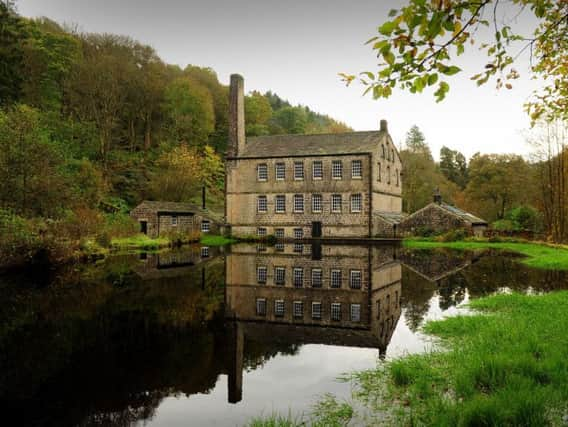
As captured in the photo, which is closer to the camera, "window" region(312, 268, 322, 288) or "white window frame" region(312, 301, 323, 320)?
"white window frame" region(312, 301, 323, 320)

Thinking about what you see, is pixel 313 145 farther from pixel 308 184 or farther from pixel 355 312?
pixel 355 312

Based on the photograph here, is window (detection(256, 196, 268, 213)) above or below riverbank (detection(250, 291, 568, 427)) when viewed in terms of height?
above

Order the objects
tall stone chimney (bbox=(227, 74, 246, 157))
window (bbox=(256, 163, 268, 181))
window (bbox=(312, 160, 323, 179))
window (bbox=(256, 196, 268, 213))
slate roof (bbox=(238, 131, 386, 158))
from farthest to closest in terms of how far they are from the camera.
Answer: tall stone chimney (bbox=(227, 74, 246, 157)), window (bbox=(256, 163, 268, 181)), window (bbox=(256, 196, 268, 213)), window (bbox=(312, 160, 323, 179)), slate roof (bbox=(238, 131, 386, 158))

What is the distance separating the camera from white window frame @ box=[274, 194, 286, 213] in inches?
1505

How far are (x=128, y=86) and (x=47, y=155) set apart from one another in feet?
109

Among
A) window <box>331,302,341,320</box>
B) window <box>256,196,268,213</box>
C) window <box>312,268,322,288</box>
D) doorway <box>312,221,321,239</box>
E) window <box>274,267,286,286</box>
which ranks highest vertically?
window <box>256,196,268,213</box>

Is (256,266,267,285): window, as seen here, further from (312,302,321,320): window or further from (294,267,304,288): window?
(312,302,321,320): window

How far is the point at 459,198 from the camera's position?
193 ft

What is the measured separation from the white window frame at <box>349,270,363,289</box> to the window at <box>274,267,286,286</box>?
7.49 ft

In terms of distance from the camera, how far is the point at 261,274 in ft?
51.3

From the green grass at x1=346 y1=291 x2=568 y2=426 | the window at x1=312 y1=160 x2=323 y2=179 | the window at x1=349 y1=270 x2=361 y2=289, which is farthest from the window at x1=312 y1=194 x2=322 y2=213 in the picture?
the green grass at x1=346 y1=291 x2=568 y2=426

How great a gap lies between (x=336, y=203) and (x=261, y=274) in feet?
73.0

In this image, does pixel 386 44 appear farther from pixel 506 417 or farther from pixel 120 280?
pixel 120 280

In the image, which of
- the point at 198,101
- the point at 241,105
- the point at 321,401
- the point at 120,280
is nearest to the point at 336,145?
the point at 241,105
